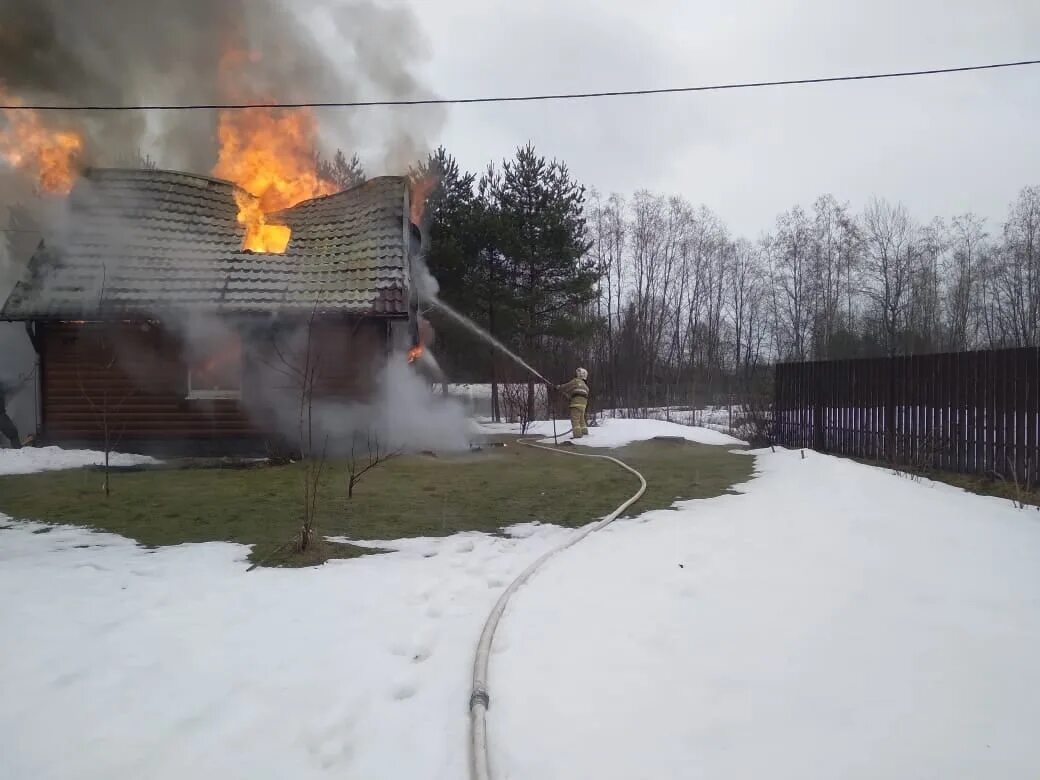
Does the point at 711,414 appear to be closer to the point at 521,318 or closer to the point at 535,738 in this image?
the point at 521,318

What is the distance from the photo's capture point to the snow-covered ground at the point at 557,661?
2521 mm

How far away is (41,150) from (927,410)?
55.2ft

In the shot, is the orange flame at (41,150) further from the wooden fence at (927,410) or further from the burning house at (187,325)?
the wooden fence at (927,410)

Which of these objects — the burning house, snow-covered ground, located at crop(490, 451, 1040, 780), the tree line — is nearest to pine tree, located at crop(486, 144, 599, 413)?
the tree line

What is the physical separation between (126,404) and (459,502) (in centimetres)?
831

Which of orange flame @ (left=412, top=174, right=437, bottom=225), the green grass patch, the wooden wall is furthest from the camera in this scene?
orange flame @ (left=412, top=174, right=437, bottom=225)

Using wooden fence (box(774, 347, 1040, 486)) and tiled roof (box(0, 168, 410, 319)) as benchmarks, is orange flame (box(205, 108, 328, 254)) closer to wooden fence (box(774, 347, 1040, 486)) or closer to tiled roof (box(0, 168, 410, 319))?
tiled roof (box(0, 168, 410, 319))

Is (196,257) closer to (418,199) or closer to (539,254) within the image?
(418,199)

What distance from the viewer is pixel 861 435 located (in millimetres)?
11984

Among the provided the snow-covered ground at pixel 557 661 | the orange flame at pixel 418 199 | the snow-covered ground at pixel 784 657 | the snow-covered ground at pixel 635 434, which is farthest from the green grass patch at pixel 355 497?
the orange flame at pixel 418 199

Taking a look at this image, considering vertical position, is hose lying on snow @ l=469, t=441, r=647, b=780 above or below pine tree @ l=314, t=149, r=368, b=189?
below

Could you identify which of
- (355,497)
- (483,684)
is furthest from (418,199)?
(483,684)

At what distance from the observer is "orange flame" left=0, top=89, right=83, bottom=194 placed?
496 inches

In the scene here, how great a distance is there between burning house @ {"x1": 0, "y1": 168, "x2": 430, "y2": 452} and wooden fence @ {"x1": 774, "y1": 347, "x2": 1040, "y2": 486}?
8.45 meters
